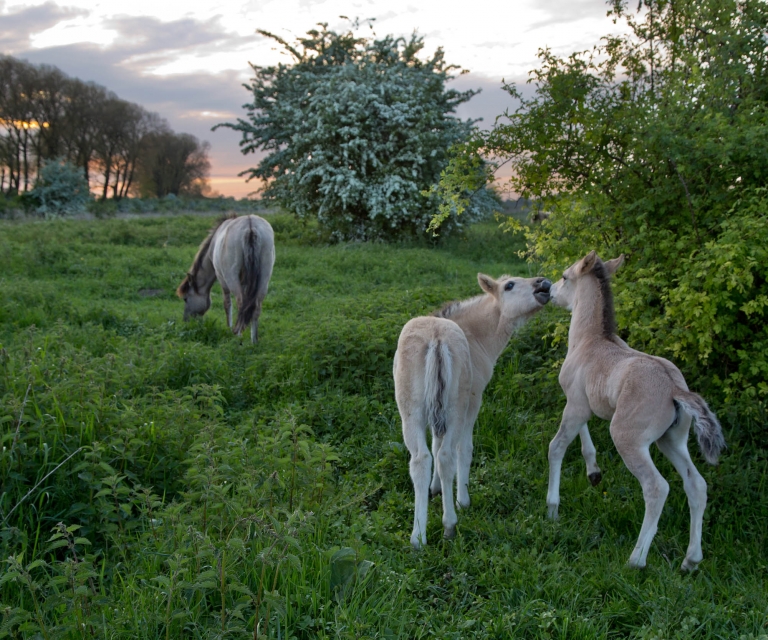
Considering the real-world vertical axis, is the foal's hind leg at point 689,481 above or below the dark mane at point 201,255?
below

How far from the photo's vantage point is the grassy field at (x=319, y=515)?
2.82 meters

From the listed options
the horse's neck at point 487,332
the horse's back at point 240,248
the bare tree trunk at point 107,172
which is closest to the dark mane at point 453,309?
the horse's neck at point 487,332

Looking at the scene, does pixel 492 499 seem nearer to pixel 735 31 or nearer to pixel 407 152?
pixel 735 31

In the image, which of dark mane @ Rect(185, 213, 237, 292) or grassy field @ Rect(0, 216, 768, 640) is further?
dark mane @ Rect(185, 213, 237, 292)

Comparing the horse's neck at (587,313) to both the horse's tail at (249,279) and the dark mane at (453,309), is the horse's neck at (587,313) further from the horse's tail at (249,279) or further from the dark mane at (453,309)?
the horse's tail at (249,279)

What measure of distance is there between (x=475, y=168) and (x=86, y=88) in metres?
47.3

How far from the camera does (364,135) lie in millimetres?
19172

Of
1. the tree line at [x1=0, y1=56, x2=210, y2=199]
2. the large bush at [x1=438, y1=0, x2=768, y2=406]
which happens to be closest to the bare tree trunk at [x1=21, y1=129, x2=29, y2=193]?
the tree line at [x1=0, y1=56, x2=210, y2=199]

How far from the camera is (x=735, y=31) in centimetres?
541

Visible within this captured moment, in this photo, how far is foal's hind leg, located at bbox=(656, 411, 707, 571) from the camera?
12.2ft

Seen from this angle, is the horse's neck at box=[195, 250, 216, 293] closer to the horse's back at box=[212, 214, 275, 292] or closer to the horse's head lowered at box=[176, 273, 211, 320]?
the horse's head lowered at box=[176, 273, 211, 320]

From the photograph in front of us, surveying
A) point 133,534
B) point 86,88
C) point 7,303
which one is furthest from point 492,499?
point 86,88

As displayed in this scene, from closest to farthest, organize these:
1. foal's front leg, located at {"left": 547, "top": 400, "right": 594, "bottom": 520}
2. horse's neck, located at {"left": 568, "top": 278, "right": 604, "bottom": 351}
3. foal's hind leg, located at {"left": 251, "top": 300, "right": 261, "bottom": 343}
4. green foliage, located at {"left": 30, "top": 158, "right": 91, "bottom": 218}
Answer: foal's front leg, located at {"left": 547, "top": 400, "right": 594, "bottom": 520} → horse's neck, located at {"left": 568, "top": 278, "right": 604, "bottom": 351} → foal's hind leg, located at {"left": 251, "top": 300, "right": 261, "bottom": 343} → green foliage, located at {"left": 30, "top": 158, "right": 91, "bottom": 218}

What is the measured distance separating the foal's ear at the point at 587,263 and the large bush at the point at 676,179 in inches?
19.9
